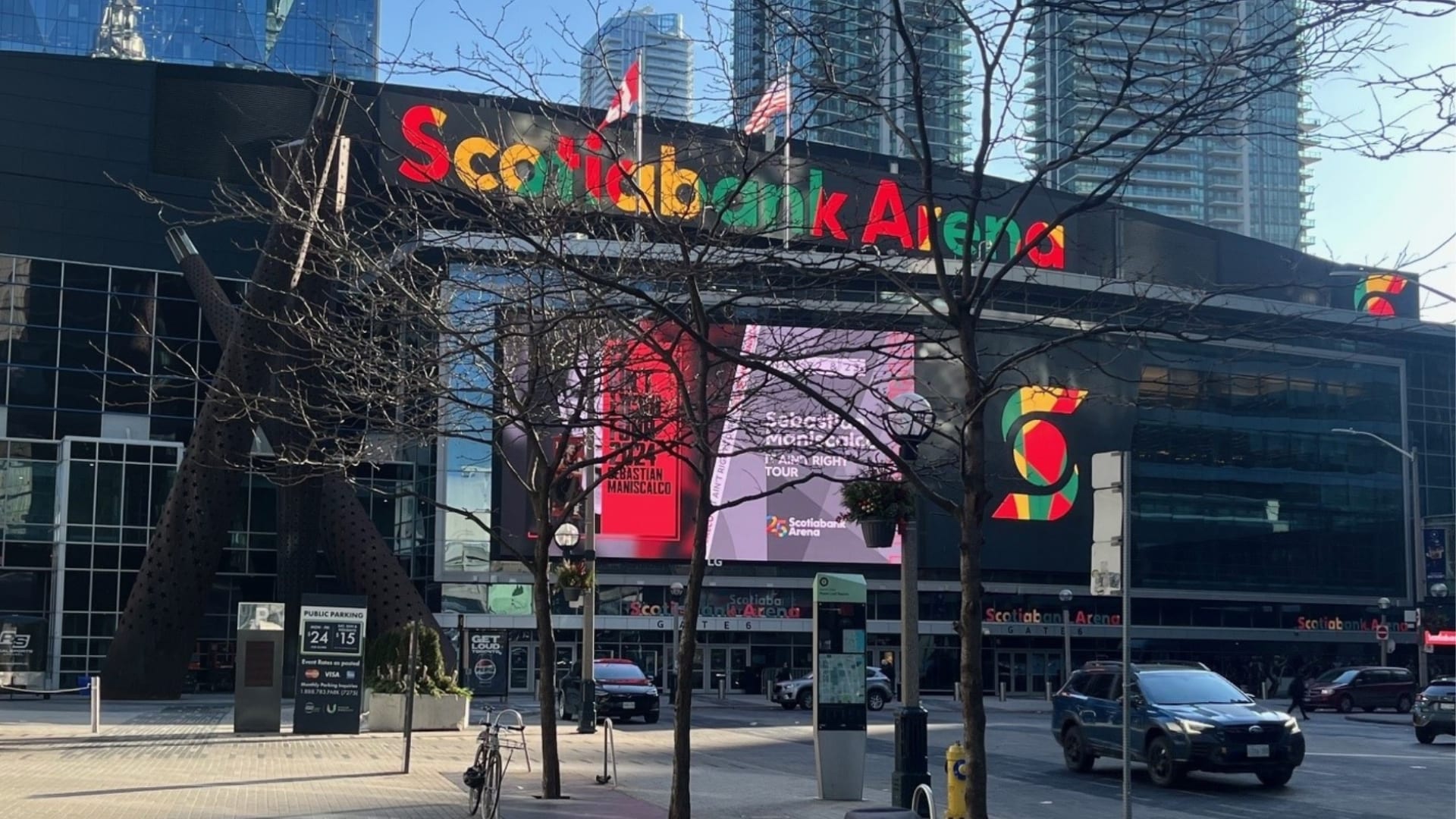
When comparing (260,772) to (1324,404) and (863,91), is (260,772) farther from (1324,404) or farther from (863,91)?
(1324,404)

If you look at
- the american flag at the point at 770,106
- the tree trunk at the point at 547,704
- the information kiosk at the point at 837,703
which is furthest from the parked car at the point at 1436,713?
the american flag at the point at 770,106

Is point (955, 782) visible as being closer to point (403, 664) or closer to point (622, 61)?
point (622, 61)

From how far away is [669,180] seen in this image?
28.5m

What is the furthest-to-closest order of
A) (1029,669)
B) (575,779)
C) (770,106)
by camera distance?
(1029,669)
(575,779)
(770,106)

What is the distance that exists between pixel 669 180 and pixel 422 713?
1150 cm

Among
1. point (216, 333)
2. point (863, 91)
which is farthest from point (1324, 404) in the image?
point (863, 91)

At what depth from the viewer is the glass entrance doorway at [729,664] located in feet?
204

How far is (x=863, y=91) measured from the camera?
481 inches

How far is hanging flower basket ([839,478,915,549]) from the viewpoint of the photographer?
1688cm

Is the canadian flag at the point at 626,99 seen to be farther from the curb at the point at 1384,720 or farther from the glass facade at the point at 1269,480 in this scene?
the glass facade at the point at 1269,480

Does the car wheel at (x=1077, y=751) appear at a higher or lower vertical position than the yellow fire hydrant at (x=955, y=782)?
lower

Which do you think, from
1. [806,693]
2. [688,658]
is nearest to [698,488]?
[806,693]

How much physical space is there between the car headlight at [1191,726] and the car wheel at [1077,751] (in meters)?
2.54

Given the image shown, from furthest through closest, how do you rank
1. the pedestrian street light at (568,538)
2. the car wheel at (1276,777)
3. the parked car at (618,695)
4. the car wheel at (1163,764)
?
1. the parked car at (618,695)
2. the pedestrian street light at (568,538)
3. the car wheel at (1276,777)
4. the car wheel at (1163,764)
